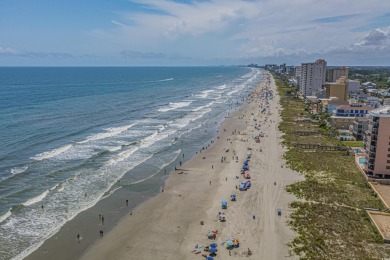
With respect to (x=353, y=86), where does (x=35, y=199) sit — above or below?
below

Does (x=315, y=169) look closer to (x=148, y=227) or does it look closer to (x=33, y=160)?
(x=148, y=227)

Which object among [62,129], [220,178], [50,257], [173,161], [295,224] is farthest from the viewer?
[62,129]

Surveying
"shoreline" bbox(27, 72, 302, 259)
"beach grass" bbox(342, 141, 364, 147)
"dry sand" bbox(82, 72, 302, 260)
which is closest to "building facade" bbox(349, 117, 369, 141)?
"beach grass" bbox(342, 141, 364, 147)

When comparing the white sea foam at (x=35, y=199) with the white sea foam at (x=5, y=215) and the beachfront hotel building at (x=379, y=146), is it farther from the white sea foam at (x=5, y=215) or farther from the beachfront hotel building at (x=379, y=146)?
the beachfront hotel building at (x=379, y=146)

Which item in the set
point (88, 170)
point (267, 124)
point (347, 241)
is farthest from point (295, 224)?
point (267, 124)

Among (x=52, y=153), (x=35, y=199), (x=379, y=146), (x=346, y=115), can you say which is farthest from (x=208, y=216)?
(x=346, y=115)

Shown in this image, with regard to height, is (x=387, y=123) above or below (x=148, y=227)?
above

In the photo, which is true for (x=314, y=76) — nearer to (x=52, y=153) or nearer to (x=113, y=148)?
(x=113, y=148)
